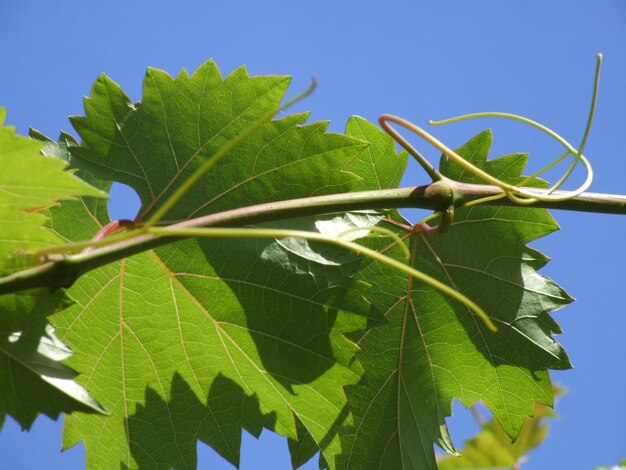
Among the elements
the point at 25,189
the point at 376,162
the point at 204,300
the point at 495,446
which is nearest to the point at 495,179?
the point at 376,162

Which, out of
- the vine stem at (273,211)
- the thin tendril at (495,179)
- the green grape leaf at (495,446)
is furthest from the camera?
the green grape leaf at (495,446)

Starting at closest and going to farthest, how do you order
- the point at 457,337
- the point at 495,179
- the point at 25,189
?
the point at 25,189
the point at 495,179
the point at 457,337

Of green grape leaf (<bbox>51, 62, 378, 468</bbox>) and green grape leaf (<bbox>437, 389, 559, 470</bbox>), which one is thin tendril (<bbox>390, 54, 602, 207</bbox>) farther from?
green grape leaf (<bbox>437, 389, 559, 470</bbox>)

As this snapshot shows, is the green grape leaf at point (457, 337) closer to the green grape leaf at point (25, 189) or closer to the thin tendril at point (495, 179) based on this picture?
the thin tendril at point (495, 179)

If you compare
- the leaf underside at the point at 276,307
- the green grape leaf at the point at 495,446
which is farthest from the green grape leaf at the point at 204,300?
the green grape leaf at the point at 495,446

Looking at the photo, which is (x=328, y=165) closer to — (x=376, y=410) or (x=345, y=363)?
(x=345, y=363)

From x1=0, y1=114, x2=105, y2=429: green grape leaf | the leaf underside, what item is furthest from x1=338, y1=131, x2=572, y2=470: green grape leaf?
x1=0, y1=114, x2=105, y2=429: green grape leaf

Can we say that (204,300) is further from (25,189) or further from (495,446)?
(495,446)
